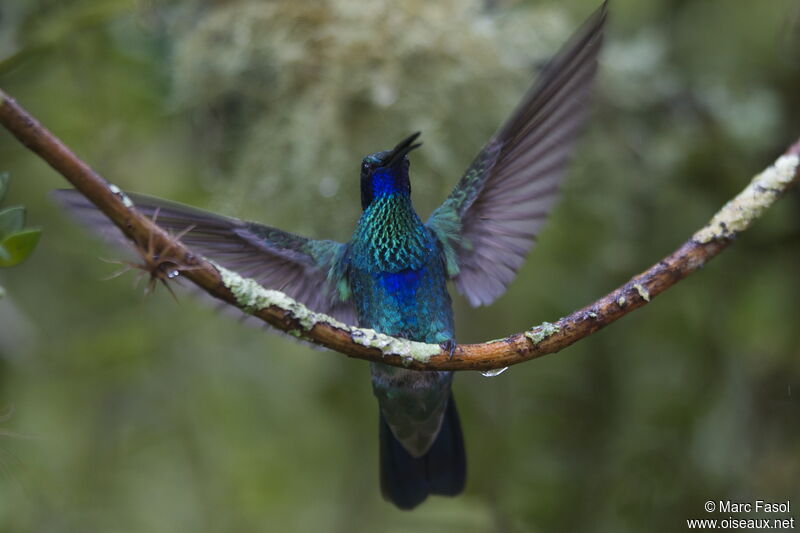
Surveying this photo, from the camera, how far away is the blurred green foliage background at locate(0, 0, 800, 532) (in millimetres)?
1580

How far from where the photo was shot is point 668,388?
179 cm

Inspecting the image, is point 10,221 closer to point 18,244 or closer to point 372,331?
point 18,244

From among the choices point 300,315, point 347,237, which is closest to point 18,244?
point 300,315

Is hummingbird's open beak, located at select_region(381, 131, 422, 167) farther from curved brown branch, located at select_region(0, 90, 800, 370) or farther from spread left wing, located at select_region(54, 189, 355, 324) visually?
curved brown branch, located at select_region(0, 90, 800, 370)

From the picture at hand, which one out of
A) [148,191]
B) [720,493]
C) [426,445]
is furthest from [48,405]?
[720,493]

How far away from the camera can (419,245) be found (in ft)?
4.16

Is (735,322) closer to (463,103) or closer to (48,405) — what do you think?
(463,103)

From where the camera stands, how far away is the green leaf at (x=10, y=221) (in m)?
0.73

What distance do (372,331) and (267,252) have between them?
0.46m

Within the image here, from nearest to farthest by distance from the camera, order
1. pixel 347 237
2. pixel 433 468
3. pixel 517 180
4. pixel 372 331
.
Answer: pixel 372 331, pixel 517 180, pixel 433 468, pixel 347 237

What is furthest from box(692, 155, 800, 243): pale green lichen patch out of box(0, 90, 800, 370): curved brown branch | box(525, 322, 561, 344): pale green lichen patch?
box(525, 322, 561, 344): pale green lichen patch

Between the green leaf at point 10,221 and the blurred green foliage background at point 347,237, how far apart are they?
81 cm

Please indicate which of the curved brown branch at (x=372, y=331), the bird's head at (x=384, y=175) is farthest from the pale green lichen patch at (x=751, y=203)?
the bird's head at (x=384, y=175)

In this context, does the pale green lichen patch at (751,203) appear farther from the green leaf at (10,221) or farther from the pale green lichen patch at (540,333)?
the green leaf at (10,221)
